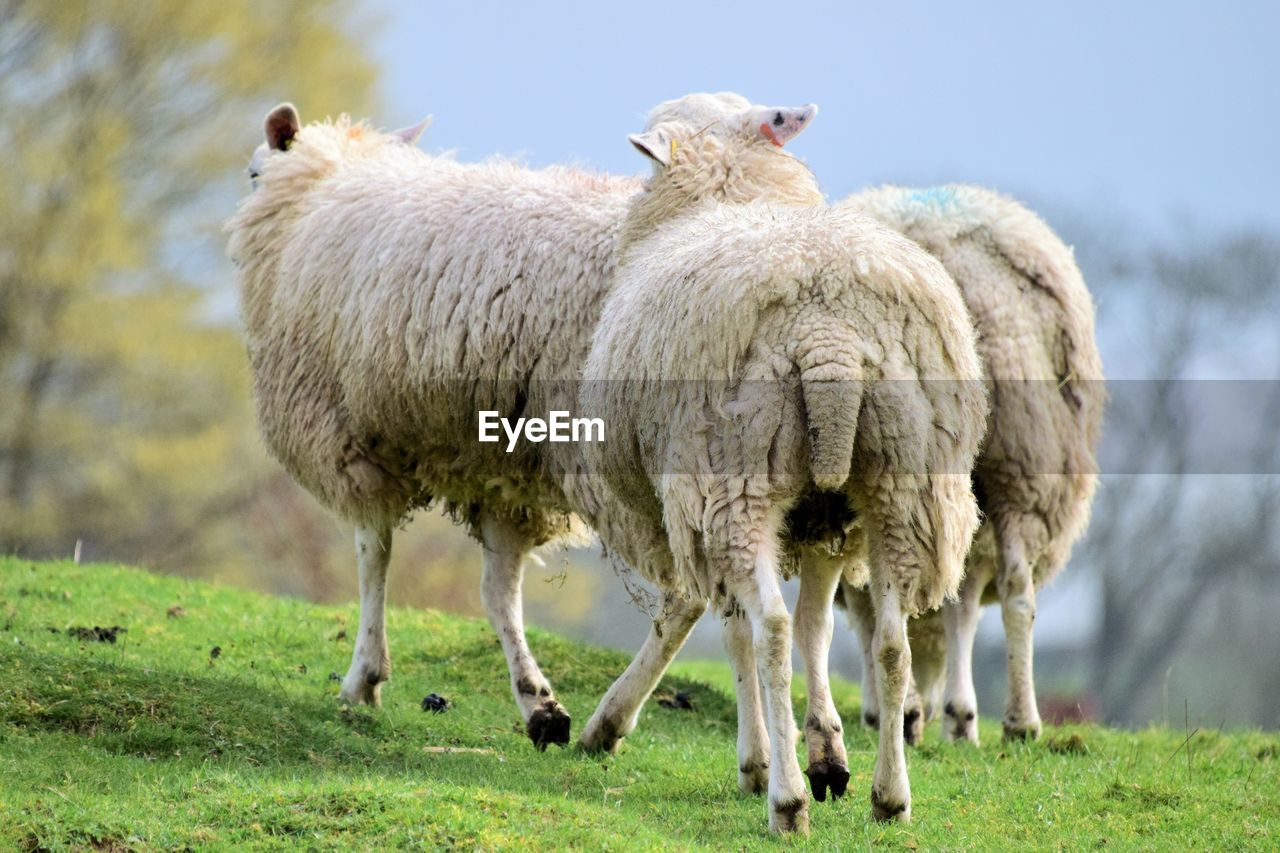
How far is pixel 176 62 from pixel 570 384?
18.1 metres

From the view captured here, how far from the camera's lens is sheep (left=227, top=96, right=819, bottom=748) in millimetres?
6863

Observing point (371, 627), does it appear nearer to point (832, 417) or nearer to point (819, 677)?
point (819, 677)

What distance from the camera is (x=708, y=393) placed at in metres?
5.29

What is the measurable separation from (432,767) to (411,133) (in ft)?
13.7

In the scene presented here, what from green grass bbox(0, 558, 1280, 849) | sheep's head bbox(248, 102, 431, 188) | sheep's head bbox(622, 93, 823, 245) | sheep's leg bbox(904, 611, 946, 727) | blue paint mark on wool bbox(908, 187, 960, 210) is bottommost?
green grass bbox(0, 558, 1280, 849)

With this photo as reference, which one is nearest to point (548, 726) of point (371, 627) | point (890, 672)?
point (371, 627)

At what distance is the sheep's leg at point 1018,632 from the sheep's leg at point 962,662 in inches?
8.0

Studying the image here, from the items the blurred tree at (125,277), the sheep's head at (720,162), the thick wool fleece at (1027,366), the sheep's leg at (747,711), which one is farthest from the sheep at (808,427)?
the blurred tree at (125,277)

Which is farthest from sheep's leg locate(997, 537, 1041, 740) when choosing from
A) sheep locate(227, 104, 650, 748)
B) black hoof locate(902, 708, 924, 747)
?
sheep locate(227, 104, 650, 748)

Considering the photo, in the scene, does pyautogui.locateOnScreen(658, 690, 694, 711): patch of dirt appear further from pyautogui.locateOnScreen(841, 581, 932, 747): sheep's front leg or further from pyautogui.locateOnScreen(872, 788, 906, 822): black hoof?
pyautogui.locateOnScreen(872, 788, 906, 822): black hoof

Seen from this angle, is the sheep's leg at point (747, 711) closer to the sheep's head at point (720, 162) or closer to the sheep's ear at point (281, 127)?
the sheep's head at point (720, 162)

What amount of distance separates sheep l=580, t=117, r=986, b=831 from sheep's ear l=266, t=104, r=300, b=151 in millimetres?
4178

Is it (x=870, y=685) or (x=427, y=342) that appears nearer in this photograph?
(x=427, y=342)

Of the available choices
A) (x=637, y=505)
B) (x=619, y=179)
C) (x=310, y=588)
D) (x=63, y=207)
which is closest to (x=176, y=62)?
(x=63, y=207)
